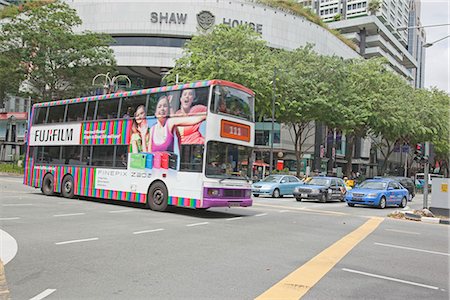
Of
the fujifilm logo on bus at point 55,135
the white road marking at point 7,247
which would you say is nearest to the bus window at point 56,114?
the fujifilm logo on bus at point 55,135

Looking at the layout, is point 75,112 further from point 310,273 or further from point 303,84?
point 303,84

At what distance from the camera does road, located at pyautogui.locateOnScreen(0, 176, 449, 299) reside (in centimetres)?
541

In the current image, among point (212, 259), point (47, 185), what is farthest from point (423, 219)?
point (47, 185)

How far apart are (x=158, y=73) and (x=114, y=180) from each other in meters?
43.9

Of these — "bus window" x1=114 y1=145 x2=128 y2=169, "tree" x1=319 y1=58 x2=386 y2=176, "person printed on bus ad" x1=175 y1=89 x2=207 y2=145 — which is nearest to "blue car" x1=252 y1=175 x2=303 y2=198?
"tree" x1=319 y1=58 x2=386 y2=176

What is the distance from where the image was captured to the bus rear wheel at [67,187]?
17.6 m

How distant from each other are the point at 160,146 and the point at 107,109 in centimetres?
344

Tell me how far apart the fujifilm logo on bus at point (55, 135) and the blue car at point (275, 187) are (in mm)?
11928

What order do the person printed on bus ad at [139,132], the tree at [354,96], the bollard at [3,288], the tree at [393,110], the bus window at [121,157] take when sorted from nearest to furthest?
1. the bollard at [3,288]
2. the person printed on bus ad at [139,132]
3. the bus window at [121,157]
4. the tree at [354,96]
5. the tree at [393,110]

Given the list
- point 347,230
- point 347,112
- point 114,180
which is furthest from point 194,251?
point 347,112

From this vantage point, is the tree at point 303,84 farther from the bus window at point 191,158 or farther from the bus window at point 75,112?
the bus window at point 191,158

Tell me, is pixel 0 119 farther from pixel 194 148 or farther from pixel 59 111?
pixel 194 148

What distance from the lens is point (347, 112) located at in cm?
3544

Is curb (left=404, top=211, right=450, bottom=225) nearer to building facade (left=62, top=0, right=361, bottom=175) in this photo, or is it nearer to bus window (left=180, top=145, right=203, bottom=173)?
bus window (left=180, top=145, right=203, bottom=173)
